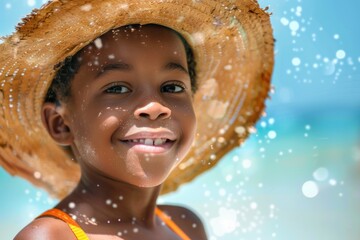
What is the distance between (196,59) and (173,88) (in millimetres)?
371

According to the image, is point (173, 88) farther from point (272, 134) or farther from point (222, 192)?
point (272, 134)

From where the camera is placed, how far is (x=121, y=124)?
2258mm

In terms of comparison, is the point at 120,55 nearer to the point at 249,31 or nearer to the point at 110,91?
the point at 110,91

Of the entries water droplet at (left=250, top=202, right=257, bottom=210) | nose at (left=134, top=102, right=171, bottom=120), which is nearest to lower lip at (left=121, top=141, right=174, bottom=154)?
nose at (left=134, top=102, right=171, bottom=120)

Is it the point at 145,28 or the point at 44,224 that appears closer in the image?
the point at 44,224

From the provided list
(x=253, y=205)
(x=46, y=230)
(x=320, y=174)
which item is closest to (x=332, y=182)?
(x=320, y=174)

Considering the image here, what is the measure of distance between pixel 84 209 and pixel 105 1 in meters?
0.79

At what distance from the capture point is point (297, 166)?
356 inches

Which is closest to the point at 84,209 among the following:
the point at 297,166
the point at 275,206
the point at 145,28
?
the point at 145,28

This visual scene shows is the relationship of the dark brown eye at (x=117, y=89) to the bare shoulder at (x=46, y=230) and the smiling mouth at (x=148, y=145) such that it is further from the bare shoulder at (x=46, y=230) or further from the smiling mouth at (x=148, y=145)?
the bare shoulder at (x=46, y=230)

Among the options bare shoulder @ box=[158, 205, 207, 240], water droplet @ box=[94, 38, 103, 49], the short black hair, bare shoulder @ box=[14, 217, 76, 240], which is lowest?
bare shoulder @ box=[14, 217, 76, 240]

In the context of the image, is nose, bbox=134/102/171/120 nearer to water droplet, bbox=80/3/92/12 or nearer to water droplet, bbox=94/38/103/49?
water droplet, bbox=94/38/103/49

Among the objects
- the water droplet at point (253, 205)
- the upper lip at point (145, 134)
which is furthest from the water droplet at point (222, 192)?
the upper lip at point (145, 134)

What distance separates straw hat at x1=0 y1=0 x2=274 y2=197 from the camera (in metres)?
2.22
